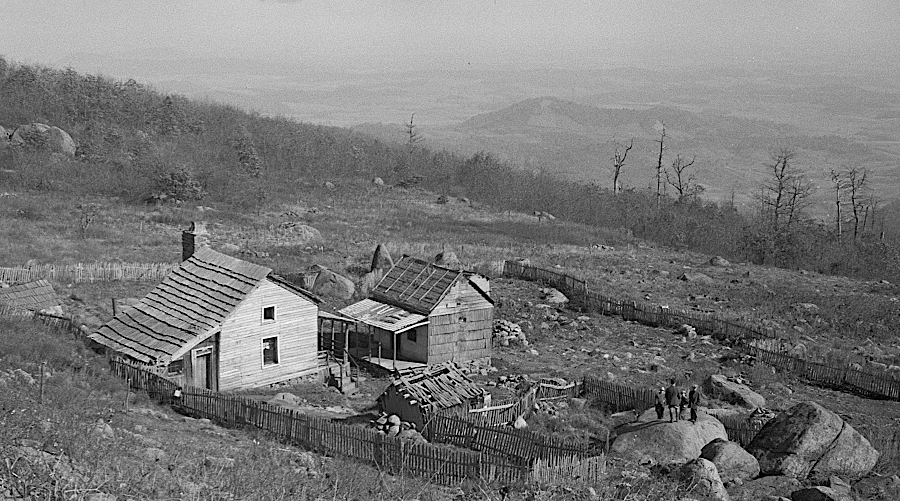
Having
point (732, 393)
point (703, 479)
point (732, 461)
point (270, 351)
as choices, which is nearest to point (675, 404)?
point (732, 461)

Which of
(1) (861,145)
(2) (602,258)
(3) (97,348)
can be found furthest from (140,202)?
(1) (861,145)

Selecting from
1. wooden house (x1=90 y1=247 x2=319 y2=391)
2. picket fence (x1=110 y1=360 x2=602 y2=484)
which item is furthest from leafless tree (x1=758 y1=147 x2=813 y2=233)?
picket fence (x1=110 y1=360 x2=602 y2=484)

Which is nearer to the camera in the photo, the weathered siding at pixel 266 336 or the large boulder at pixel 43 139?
the weathered siding at pixel 266 336

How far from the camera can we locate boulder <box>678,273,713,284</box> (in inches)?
1838

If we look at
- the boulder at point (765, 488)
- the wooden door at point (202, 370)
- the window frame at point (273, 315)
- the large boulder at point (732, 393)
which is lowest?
the large boulder at point (732, 393)

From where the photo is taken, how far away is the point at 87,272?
36250mm

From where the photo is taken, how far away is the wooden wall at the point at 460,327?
28.7m

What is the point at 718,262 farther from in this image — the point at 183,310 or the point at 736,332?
the point at 183,310

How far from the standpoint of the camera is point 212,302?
957 inches

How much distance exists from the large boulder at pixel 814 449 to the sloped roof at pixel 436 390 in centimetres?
716

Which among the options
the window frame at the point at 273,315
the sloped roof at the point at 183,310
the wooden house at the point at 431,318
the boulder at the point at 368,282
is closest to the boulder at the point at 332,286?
the boulder at the point at 368,282

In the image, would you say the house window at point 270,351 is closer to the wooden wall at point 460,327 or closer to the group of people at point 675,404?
the wooden wall at point 460,327

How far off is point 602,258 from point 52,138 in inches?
1814

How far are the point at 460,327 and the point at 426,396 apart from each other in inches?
317
